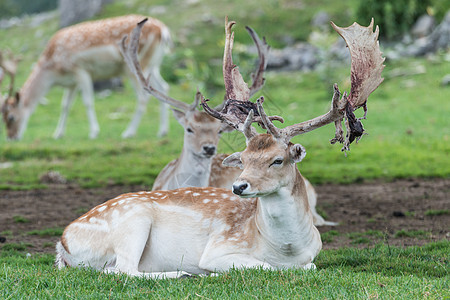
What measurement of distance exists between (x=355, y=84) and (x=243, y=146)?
2783mm

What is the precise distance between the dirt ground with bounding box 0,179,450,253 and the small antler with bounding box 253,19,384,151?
179cm

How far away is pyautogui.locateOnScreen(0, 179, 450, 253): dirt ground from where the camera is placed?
6.84 metres

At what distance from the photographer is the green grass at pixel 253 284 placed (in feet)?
13.5

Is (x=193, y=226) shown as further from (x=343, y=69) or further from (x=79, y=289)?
(x=343, y=69)

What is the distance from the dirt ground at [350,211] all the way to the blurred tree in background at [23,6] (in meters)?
29.6

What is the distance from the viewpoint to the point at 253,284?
4391 mm

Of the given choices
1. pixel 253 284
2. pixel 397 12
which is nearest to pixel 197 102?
pixel 253 284

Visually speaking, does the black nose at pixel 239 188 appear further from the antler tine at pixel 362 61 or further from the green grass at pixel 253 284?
the antler tine at pixel 362 61

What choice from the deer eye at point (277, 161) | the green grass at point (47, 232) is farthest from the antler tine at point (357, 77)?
the green grass at point (47, 232)

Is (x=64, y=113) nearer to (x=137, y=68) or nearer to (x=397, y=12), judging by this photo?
(x=137, y=68)

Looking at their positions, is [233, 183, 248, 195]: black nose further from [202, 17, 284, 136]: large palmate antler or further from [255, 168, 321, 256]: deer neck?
[202, 17, 284, 136]: large palmate antler

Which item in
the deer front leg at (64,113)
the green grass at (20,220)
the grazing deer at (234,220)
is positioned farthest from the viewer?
the deer front leg at (64,113)

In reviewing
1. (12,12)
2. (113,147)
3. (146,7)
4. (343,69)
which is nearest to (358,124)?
(113,147)

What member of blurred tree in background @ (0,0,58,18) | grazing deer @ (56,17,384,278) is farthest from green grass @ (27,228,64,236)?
blurred tree in background @ (0,0,58,18)
